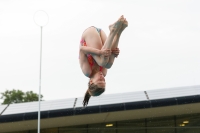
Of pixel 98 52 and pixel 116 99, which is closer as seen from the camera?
pixel 98 52

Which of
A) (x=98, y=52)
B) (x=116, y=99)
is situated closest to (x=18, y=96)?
(x=116, y=99)

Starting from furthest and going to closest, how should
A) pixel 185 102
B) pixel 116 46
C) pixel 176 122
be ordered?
pixel 176 122 → pixel 185 102 → pixel 116 46

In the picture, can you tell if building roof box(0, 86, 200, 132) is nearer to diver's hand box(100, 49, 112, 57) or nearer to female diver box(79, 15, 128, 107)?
female diver box(79, 15, 128, 107)

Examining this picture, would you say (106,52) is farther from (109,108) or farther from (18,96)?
(18,96)

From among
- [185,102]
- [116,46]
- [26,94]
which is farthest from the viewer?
[26,94]

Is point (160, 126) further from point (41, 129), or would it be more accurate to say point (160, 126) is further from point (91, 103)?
point (41, 129)

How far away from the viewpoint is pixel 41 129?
1052 inches

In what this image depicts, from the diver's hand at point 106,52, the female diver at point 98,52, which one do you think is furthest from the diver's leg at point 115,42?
the diver's hand at point 106,52

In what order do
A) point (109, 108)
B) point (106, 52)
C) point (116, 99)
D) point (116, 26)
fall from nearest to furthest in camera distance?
point (116, 26) < point (106, 52) < point (109, 108) < point (116, 99)

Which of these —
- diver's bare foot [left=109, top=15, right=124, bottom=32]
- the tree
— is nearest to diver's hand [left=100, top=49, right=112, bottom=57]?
diver's bare foot [left=109, top=15, right=124, bottom=32]

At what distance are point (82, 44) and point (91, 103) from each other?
15.6 m

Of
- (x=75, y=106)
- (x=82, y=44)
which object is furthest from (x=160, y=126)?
A: (x=82, y=44)

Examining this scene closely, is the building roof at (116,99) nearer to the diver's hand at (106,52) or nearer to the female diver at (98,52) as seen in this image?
the female diver at (98,52)

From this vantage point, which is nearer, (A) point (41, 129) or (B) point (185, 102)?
(B) point (185, 102)
